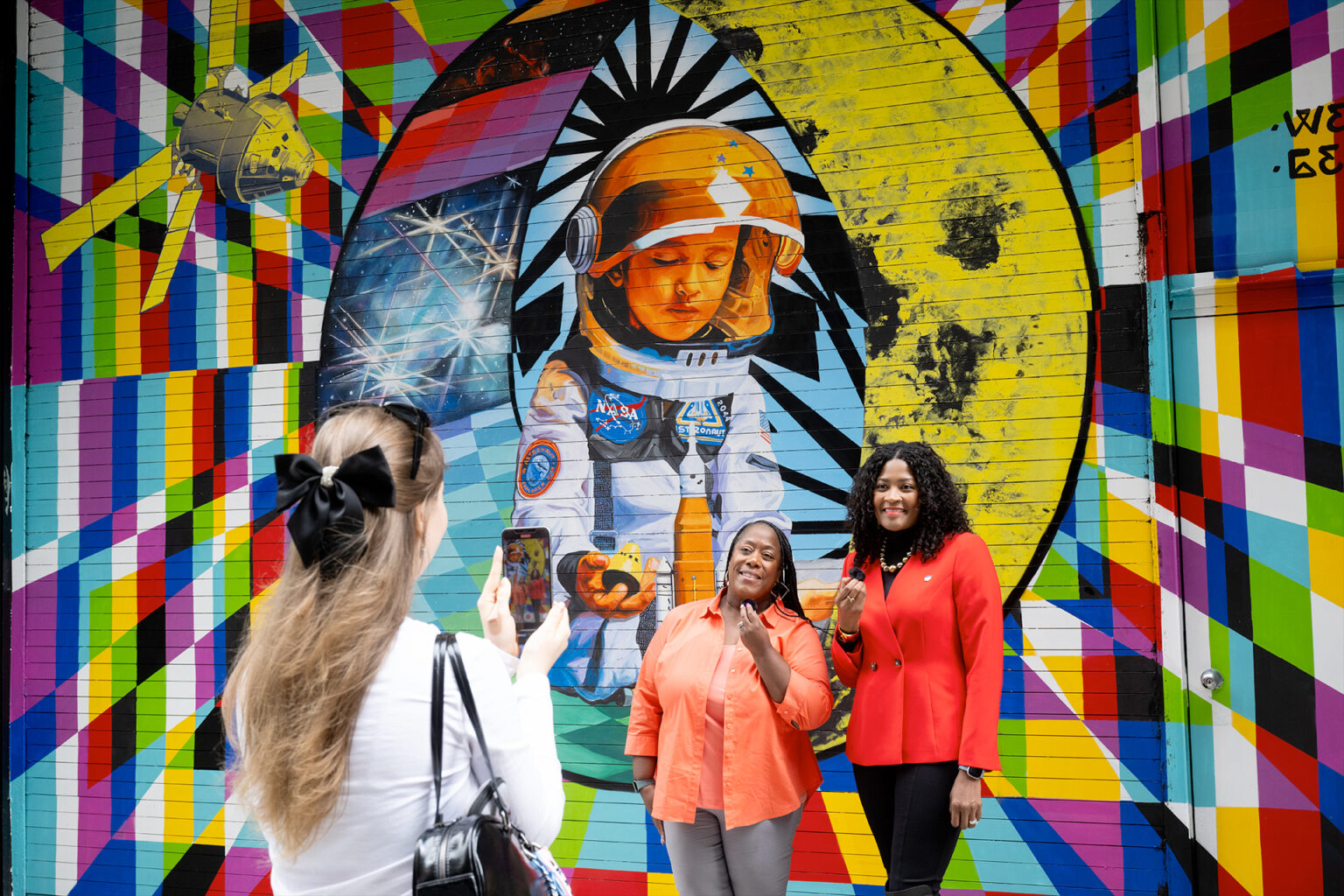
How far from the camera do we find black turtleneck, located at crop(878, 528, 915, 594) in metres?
2.72

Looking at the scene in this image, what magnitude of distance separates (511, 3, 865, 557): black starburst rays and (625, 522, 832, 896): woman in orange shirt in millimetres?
903

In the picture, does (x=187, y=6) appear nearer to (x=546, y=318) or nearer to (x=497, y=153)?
(x=497, y=153)

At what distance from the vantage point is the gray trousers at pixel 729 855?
2602mm

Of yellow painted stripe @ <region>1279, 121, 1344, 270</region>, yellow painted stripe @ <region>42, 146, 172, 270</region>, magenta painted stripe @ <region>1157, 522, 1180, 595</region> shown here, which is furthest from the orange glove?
yellow painted stripe @ <region>42, 146, 172, 270</region>

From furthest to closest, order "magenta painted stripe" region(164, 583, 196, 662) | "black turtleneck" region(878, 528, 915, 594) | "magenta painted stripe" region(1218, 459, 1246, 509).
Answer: "magenta painted stripe" region(164, 583, 196, 662), "magenta painted stripe" region(1218, 459, 1246, 509), "black turtleneck" region(878, 528, 915, 594)

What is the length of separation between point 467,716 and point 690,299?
2688mm

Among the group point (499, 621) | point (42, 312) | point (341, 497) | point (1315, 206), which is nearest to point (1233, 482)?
point (1315, 206)

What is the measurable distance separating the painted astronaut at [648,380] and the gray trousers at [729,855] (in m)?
1.13

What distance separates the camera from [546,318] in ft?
13.0

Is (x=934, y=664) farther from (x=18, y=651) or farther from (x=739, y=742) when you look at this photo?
(x=18, y=651)

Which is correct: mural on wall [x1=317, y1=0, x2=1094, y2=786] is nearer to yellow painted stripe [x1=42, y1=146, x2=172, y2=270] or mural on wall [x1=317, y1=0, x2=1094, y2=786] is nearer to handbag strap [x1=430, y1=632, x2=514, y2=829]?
yellow painted stripe [x1=42, y1=146, x2=172, y2=270]

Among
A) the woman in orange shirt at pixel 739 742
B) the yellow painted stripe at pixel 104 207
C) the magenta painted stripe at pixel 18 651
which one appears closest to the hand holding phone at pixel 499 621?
the woman in orange shirt at pixel 739 742

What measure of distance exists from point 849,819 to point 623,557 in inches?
56.2

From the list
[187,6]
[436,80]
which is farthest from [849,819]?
[187,6]
